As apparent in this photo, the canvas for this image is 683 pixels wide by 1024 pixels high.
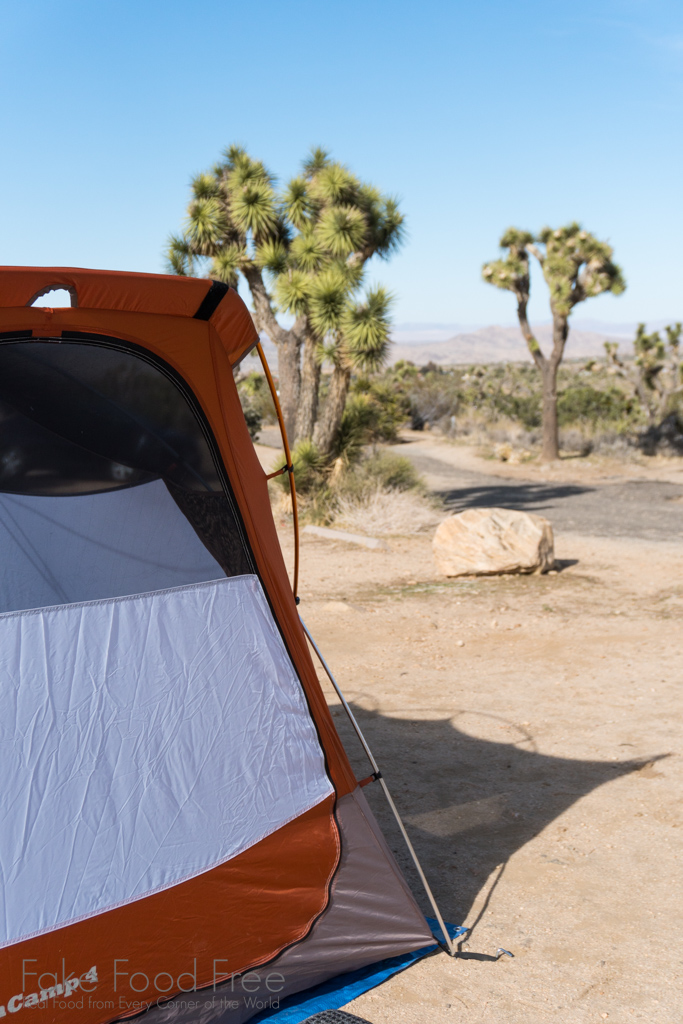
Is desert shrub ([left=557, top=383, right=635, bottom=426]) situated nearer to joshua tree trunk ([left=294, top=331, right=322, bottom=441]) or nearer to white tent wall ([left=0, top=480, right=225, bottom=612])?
joshua tree trunk ([left=294, top=331, right=322, bottom=441])

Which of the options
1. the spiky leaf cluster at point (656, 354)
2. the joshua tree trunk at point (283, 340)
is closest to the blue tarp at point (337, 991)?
the joshua tree trunk at point (283, 340)

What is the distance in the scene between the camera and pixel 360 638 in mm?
7121

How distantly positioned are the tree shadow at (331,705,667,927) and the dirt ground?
12mm

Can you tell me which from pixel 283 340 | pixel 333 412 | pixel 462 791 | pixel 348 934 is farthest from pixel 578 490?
pixel 348 934

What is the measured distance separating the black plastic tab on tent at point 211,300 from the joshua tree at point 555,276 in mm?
19758

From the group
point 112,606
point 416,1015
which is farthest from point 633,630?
point 112,606

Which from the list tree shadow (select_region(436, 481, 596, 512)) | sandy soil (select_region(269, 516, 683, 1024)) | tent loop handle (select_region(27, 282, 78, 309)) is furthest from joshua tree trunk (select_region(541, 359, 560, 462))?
tent loop handle (select_region(27, 282, 78, 309))

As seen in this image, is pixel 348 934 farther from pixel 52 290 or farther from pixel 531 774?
pixel 52 290

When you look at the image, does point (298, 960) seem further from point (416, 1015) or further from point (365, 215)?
point (365, 215)

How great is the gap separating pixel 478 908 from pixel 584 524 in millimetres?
10879

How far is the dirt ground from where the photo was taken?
107 inches

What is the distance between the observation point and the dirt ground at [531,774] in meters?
2.73

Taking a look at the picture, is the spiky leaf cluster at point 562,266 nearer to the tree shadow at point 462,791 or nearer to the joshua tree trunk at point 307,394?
the joshua tree trunk at point 307,394

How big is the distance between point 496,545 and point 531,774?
16.3 ft
